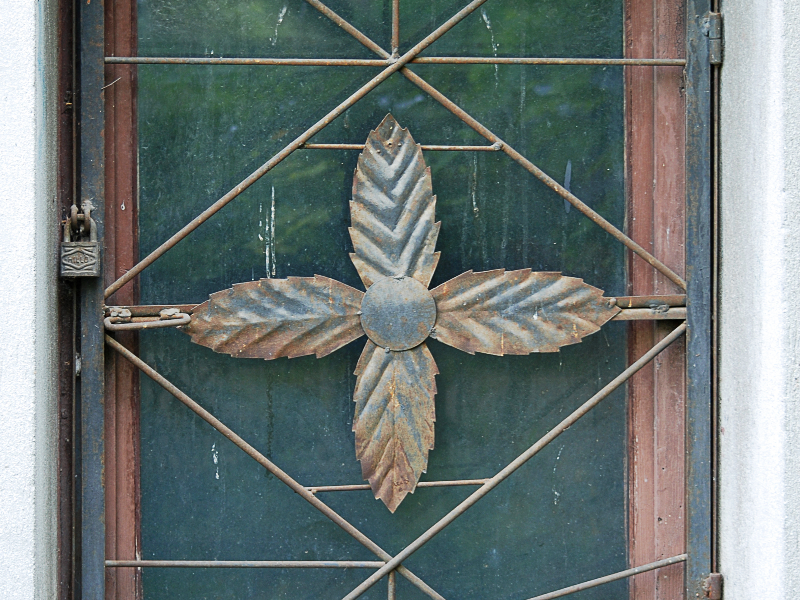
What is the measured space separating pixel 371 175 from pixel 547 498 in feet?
3.18

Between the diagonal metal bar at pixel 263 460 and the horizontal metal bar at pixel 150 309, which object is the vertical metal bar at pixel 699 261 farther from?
the horizontal metal bar at pixel 150 309

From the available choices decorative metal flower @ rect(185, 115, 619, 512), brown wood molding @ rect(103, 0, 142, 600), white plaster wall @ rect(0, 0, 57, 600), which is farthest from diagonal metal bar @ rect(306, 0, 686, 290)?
white plaster wall @ rect(0, 0, 57, 600)

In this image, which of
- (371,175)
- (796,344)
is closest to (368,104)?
(371,175)

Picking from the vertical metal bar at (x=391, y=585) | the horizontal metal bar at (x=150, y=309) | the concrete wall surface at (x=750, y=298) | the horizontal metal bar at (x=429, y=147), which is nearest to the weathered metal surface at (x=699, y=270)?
the concrete wall surface at (x=750, y=298)

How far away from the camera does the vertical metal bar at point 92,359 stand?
189 centimetres

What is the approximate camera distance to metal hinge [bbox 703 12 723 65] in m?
1.91

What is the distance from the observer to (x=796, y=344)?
1.70m

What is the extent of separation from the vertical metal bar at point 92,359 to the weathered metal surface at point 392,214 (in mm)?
653

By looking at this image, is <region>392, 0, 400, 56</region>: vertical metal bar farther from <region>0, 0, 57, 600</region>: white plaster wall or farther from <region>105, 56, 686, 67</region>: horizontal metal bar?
<region>0, 0, 57, 600</region>: white plaster wall

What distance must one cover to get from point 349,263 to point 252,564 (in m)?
0.81

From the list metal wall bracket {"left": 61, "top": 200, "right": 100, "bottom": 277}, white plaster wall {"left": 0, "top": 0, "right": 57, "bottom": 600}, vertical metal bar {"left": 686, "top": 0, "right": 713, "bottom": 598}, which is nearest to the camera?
white plaster wall {"left": 0, "top": 0, "right": 57, "bottom": 600}

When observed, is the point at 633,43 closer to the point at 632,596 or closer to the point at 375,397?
the point at 375,397

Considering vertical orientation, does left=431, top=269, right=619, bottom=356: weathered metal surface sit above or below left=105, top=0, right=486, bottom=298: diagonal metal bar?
below

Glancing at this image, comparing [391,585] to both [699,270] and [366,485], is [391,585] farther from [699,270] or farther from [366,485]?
[699,270]
